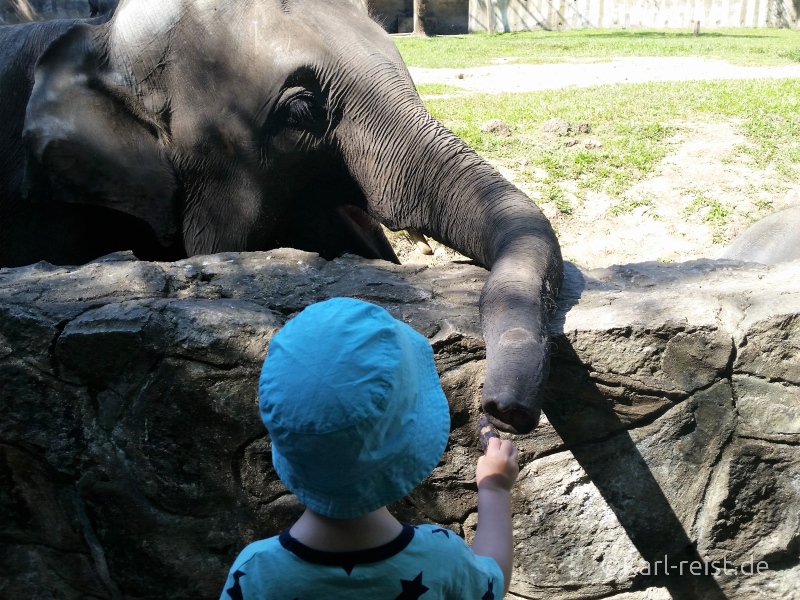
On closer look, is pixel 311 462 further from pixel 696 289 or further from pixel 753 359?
pixel 696 289

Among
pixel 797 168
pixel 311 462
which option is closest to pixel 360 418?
pixel 311 462

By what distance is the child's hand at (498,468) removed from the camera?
2.09 metres

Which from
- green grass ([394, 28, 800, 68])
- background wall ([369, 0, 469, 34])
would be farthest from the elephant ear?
background wall ([369, 0, 469, 34])

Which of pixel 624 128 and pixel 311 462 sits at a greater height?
pixel 311 462

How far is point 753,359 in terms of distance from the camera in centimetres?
302

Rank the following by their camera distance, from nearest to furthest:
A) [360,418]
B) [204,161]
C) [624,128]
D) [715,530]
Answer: [360,418] → [715,530] → [204,161] → [624,128]

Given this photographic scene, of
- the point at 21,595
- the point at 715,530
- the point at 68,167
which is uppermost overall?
the point at 68,167

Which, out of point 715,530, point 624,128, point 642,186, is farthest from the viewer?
point 624,128

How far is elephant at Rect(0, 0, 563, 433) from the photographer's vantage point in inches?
157

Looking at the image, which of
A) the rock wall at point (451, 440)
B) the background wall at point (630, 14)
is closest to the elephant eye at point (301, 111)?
the rock wall at point (451, 440)

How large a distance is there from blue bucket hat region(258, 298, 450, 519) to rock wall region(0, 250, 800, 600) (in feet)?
4.56

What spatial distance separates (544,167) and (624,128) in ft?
4.63

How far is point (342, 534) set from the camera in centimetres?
161

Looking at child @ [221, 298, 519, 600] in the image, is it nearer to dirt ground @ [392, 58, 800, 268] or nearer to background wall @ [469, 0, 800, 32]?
dirt ground @ [392, 58, 800, 268]
